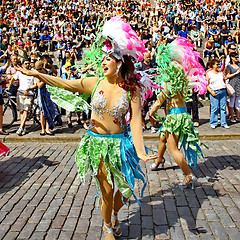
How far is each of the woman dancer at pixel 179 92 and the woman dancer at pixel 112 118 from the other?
1.37 meters

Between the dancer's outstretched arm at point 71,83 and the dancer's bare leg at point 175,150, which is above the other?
the dancer's outstretched arm at point 71,83

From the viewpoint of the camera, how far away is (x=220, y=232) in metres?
3.60

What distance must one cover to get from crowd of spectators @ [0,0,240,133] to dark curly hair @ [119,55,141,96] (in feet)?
39.7

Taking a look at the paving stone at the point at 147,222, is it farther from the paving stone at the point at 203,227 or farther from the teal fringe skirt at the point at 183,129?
the teal fringe skirt at the point at 183,129

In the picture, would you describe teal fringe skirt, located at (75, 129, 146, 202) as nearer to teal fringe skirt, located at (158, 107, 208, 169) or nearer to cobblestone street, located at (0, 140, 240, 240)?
cobblestone street, located at (0, 140, 240, 240)

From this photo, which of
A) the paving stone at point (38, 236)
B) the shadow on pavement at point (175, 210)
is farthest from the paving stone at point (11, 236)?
the shadow on pavement at point (175, 210)

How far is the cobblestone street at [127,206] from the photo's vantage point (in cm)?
367

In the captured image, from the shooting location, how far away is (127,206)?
430cm

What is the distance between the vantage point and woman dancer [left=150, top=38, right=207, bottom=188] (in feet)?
15.5

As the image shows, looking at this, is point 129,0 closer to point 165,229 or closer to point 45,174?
point 45,174

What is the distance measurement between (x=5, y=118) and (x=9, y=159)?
12.3 feet

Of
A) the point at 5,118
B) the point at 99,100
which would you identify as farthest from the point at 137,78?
the point at 5,118

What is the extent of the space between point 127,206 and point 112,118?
1502 mm

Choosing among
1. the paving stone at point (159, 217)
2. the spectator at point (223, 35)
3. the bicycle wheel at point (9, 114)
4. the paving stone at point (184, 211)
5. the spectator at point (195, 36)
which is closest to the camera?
the paving stone at point (159, 217)
